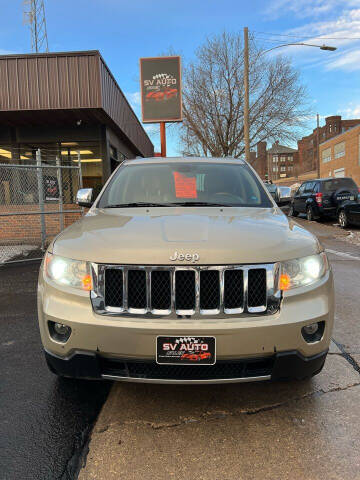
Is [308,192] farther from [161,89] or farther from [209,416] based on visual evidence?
[209,416]

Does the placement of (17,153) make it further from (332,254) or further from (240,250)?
(240,250)

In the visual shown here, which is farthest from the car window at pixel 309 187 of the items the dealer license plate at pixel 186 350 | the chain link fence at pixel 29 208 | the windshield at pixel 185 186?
the dealer license plate at pixel 186 350

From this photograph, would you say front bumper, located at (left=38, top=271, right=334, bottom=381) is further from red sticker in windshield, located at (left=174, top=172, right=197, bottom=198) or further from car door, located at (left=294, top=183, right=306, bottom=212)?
car door, located at (left=294, top=183, right=306, bottom=212)

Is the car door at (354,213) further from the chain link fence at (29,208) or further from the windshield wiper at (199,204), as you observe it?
the windshield wiper at (199,204)

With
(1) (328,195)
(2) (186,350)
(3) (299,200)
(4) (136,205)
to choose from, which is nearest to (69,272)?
(2) (186,350)

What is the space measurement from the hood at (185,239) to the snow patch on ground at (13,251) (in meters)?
6.01

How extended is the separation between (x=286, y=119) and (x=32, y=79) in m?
18.1

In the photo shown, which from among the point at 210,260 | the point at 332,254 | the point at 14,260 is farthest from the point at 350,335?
the point at 14,260

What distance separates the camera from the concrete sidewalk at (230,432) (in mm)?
1899

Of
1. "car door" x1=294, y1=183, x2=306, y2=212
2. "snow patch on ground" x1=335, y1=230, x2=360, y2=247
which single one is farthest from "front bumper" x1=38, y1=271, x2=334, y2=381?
"car door" x1=294, y1=183, x2=306, y2=212

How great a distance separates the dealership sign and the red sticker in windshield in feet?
27.3

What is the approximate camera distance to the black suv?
45.4ft

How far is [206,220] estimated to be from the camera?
2.55 metres

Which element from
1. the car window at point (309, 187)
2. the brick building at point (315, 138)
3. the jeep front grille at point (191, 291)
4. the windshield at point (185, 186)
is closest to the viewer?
the jeep front grille at point (191, 291)
